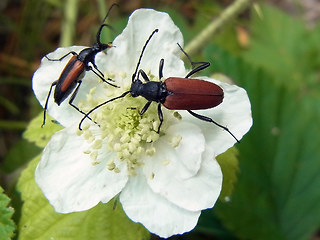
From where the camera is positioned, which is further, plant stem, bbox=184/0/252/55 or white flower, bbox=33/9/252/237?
plant stem, bbox=184/0/252/55

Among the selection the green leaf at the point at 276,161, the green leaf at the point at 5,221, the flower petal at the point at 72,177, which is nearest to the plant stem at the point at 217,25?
the green leaf at the point at 276,161

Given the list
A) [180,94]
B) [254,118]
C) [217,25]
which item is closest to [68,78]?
[180,94]

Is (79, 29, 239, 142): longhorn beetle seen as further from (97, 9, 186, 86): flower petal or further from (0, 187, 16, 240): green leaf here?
(0, 187, 16, 240): green leaf

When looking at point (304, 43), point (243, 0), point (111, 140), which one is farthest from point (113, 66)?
point (304, 43)

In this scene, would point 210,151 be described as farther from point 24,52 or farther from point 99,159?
point 24,52

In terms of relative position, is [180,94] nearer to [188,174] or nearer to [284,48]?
[188,174]

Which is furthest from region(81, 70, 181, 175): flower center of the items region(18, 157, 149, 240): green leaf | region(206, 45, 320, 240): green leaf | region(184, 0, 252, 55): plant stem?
region(206, 45, 320, 240): green leaf

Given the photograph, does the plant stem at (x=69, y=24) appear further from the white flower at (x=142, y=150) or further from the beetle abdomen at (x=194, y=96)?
the beetle abdomen at (x=194, y=96)
